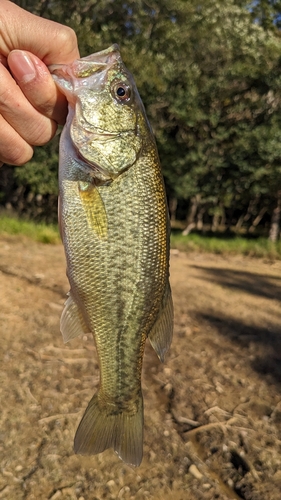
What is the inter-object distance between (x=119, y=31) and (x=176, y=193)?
6194 mm

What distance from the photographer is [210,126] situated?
1619 centimetres

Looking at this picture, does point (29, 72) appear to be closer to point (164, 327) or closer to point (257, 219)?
point (164, 327)

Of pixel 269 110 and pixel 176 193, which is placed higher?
pixel 269 110

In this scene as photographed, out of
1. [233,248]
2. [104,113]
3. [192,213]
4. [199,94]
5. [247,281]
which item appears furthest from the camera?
[192,213]

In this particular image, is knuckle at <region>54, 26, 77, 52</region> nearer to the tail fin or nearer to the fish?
the fish

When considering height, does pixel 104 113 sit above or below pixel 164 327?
above

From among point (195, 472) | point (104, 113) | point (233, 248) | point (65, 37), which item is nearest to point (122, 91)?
point (104, 113)

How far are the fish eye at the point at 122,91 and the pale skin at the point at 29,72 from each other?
0.23 m

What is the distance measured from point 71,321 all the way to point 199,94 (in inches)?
587

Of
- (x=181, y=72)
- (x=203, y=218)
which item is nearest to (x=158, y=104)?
(x=181, y=72)

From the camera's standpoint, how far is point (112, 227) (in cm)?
181

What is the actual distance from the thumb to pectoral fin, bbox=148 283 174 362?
969 mm

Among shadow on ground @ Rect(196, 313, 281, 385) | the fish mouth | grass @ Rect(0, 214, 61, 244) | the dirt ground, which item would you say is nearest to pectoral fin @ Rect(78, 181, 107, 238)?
the fish mouth

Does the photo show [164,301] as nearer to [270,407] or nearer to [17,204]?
[270,407]
